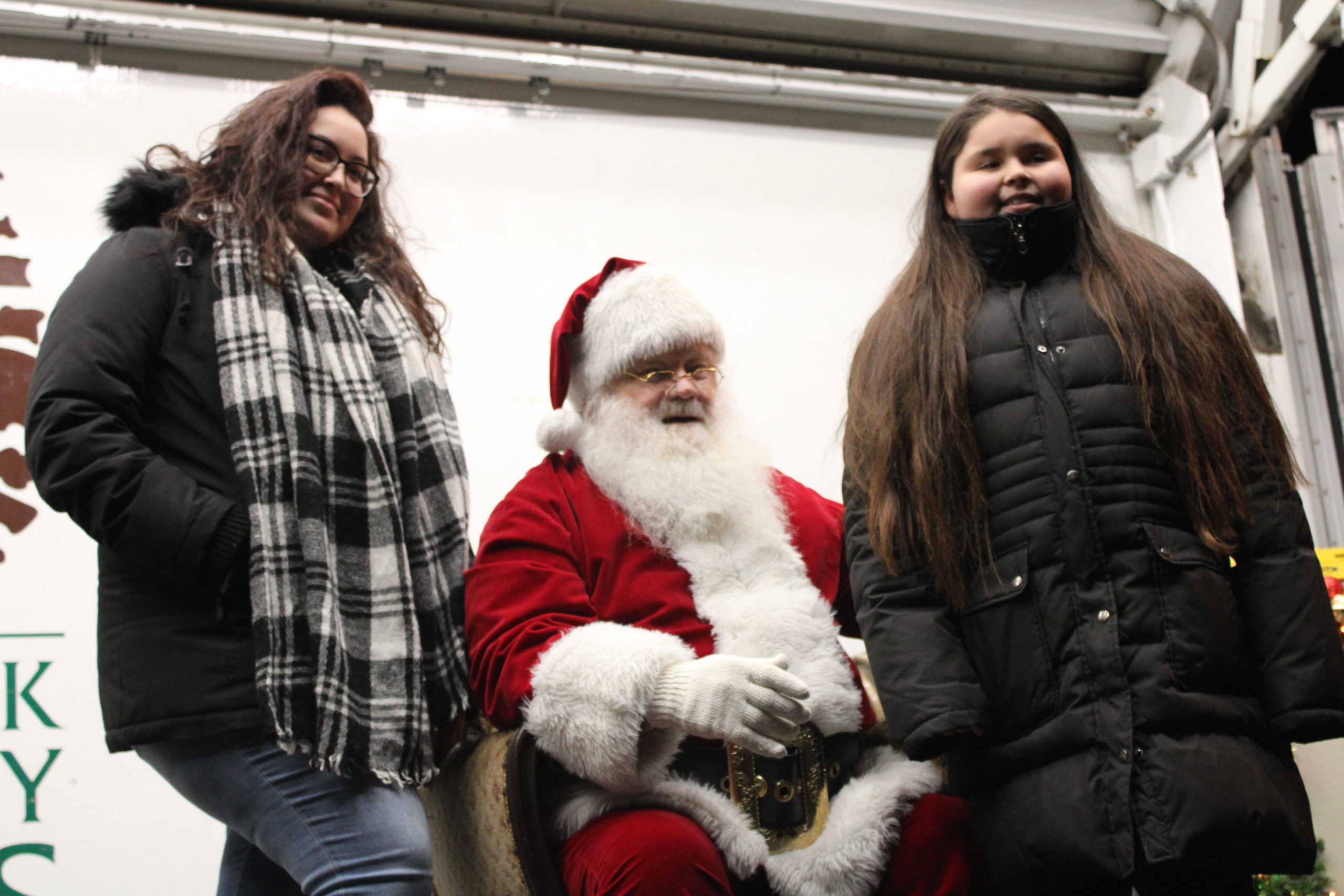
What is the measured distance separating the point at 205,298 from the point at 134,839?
4.37ft

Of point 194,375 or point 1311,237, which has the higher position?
point 1311,237

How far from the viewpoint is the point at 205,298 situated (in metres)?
1.61

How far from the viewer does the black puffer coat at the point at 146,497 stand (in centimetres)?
141

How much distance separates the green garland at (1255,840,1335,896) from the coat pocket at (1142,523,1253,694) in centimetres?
103

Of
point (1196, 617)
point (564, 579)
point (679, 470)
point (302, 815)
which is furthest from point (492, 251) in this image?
point (1196, 617)

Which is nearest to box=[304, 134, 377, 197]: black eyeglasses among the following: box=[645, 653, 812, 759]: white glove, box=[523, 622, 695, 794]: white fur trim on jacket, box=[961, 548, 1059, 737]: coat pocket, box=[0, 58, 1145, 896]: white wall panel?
box=[0, 58, 1145, 896]: white wall panel

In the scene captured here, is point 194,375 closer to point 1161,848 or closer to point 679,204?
point 1161,848

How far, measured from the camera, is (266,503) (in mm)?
1493

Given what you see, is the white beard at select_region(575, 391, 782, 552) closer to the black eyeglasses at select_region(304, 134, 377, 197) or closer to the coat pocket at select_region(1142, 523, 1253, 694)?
the black eyeglasses at select_region(304, 134, 377, 197)

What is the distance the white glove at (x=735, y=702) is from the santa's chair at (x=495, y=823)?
20 centimetres

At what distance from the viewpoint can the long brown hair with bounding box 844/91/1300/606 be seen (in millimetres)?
1515

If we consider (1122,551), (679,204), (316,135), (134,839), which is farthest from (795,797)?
(679,204)

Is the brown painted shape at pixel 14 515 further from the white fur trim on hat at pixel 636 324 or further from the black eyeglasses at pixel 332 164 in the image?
the white fur trim on hat at pixel 636 324

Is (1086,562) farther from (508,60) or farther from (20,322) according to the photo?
(20,322)
